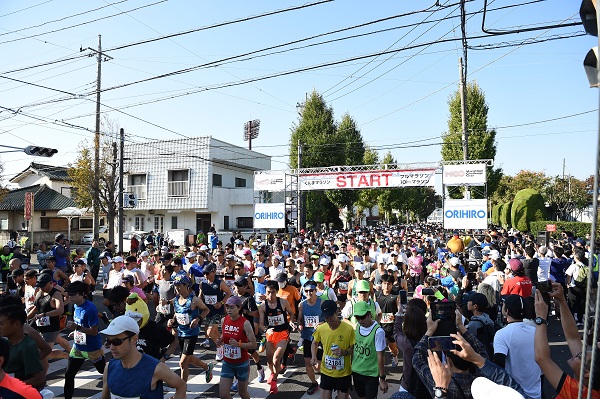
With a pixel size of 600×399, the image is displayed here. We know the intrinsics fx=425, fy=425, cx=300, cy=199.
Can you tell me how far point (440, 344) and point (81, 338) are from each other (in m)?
5.06

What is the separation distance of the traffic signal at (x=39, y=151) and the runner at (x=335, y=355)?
39.3ft

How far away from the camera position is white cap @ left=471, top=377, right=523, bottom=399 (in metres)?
1.91

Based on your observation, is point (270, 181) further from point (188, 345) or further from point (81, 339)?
point (81, 339)

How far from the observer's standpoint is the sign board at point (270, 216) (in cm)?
2311

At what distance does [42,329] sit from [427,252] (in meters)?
15.1

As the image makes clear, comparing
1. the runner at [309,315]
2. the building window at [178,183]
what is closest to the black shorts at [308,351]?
the runner at [309,315]

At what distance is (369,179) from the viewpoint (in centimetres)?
2281

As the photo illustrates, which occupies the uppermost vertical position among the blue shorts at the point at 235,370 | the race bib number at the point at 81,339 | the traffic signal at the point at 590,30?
the traffic signal at the point at 590,30

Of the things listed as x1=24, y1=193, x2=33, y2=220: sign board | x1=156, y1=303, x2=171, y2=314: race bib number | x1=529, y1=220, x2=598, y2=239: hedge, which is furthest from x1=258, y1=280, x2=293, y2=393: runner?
x1=529, y1=220, x2=598, y2=239: hedge

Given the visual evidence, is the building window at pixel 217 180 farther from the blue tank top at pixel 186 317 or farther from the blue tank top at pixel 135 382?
the blue tank top at pixel 135 382

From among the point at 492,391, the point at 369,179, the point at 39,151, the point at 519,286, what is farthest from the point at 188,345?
the point at 369,179

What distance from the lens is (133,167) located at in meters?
35.9

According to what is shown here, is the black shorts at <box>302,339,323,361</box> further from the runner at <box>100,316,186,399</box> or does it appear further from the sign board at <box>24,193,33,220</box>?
the sign board at <box>24,193,33,220</box>

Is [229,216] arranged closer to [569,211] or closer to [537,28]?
[537,28]
